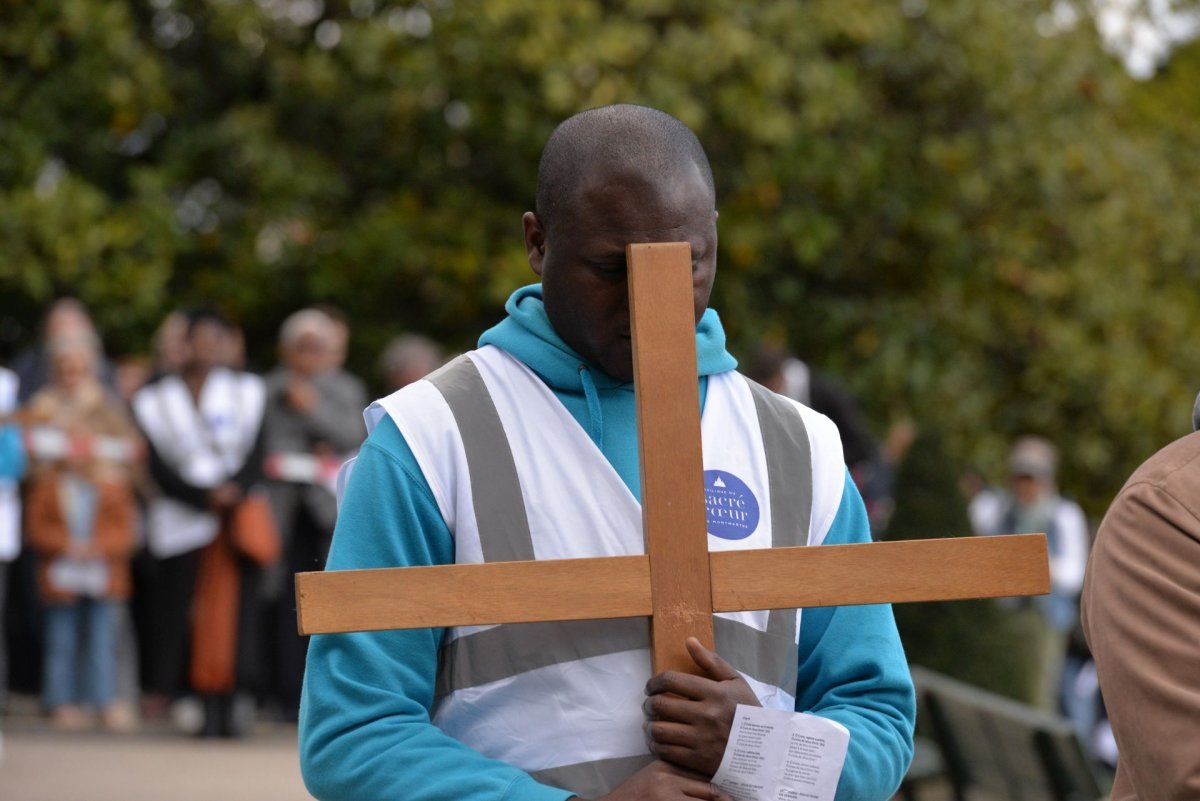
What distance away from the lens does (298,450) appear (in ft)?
33.3

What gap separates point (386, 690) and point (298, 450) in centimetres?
789

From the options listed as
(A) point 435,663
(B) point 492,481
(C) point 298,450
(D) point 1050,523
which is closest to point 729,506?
(B) point 492,481

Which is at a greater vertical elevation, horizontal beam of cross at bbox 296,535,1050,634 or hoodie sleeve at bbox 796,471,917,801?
horizontal beam of cross at bbox 296,535,1050,634

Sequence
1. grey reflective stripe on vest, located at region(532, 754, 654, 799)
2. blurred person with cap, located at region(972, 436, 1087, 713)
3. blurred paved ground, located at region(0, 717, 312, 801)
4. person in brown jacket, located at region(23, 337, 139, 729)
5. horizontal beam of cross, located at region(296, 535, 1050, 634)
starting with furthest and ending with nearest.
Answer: blurred person with cap, located at region(972, 436, 1087, 713) → person in brown jacket, located at region(23, 337, 139, 729) → blurred paved ground, located at region(0, 717, 312, 801) → grey reflective stripe on vest, located at region(532, 754, 654, 799) → horizontal beam of cross, located at region(296, 535, 1050, 634)

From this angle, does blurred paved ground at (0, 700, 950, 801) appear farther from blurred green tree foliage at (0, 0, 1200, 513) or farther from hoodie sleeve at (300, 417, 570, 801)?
hoodie sleeve at (300, 417, 570, 801)

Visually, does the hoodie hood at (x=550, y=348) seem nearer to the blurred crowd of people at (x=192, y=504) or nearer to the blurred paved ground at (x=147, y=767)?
the blurred paved ground at (x=147, y=767)

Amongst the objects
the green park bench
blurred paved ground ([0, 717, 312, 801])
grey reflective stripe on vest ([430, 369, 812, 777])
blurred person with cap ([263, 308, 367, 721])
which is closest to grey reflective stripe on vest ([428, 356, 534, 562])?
grey reflective stripe on vest ([430, 369, 812, 777])

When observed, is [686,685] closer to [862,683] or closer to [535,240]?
[862,683]

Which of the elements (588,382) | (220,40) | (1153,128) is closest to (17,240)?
(220,40)

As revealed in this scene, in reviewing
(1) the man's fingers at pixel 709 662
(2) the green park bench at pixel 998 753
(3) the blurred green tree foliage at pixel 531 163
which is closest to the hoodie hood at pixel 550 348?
(1) the man's fingers at pixel 709 662

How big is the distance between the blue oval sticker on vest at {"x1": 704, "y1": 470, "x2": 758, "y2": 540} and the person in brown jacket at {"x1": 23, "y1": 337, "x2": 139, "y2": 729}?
758 centimetres

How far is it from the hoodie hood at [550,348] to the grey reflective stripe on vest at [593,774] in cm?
49

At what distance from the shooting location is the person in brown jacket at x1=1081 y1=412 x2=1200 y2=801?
2.32 m

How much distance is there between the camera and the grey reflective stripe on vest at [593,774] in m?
2.40
